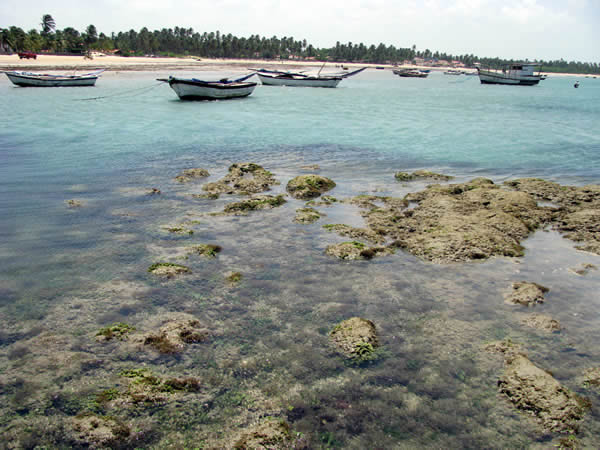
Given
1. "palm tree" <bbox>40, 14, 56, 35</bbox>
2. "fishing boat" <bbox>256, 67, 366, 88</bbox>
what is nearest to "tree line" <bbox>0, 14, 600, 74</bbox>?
"palm tree" <bbox>40, 14, 56, 35</bbox>

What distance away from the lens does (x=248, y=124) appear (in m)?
30.5

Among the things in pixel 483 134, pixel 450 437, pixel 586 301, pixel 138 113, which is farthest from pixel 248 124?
pixel 450 437

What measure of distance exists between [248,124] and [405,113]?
18.2 meters

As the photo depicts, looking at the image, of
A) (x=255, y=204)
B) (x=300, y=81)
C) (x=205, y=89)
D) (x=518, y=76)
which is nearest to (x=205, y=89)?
Answer: (x=205, y=89)

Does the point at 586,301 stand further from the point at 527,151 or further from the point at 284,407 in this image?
the point at 527,151

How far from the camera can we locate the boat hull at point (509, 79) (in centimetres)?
10025

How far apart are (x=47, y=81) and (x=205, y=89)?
1012 inches

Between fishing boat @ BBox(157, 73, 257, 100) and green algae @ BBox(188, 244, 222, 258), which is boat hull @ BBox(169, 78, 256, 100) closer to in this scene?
fishing boat @ BBox(157, 73, 257, 100)

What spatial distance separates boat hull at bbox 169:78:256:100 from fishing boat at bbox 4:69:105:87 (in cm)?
2014

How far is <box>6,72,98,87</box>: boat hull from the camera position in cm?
5166

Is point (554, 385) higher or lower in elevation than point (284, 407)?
higher

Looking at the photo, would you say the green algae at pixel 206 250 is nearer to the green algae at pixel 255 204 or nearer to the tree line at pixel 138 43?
the green algae at pixel 255 204

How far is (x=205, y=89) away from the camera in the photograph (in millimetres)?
43875

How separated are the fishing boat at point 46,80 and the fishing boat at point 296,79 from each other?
90.3 feet
